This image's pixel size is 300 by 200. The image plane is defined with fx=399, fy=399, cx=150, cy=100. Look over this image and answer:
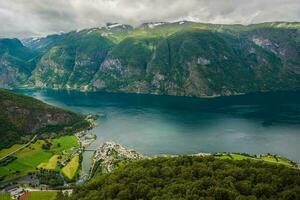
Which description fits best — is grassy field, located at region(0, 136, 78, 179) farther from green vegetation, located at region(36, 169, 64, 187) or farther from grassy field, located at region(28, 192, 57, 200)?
Answer: grassy field, located at region(28, 192, 57, 200)

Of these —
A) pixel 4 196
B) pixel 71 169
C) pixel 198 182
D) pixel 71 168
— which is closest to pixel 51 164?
pixel 71 168

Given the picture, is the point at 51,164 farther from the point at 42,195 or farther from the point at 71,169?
the point at 42,195

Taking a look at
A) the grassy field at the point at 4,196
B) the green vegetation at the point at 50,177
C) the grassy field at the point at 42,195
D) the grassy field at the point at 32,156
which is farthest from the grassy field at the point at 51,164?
the grassy field at the point at 42,195

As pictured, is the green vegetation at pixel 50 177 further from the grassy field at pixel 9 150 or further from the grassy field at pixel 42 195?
the grassy field at pixel 9 150

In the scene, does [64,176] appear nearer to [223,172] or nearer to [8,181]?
[8,181]

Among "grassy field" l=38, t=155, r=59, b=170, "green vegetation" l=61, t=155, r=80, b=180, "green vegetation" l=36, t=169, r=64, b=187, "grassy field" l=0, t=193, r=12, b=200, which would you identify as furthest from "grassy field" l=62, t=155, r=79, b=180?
"grassy field" l=0, t=193, r=12, b=200

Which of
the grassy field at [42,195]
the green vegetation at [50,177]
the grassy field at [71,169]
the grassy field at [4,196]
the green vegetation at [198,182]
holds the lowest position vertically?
the grassy field at [4,196]
